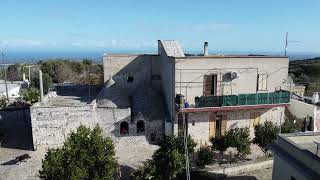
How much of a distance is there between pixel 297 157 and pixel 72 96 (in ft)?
78.0

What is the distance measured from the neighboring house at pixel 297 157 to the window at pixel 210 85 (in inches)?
358

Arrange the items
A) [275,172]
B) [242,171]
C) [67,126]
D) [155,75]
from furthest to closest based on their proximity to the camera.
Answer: [155,75], [67,126], [242,171], [275,172]

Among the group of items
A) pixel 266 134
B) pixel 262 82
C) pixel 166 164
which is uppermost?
pixel 262 82

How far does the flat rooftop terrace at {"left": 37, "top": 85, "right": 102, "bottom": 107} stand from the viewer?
29.0 m

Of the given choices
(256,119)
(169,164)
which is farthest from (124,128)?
(256,119)

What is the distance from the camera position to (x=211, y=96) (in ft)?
82.1

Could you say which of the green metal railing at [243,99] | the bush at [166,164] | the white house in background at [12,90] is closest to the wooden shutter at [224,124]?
the green metal railing at [243,99]

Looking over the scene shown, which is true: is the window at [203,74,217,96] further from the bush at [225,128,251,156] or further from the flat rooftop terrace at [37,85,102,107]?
the flat rooftop terrace at [37,85,102,107]

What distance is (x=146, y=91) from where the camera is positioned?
2938 centimetres

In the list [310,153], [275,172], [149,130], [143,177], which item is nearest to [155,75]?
[149,130]

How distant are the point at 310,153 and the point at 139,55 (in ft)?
64.9

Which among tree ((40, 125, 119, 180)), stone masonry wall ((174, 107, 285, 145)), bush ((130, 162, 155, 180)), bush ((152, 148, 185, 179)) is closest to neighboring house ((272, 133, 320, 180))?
bush ((152, 148, 185, 179))

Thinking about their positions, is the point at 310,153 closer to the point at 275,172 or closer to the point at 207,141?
the point at 275,172

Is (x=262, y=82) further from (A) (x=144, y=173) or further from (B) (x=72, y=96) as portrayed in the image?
(B) (x=72, y=96)
